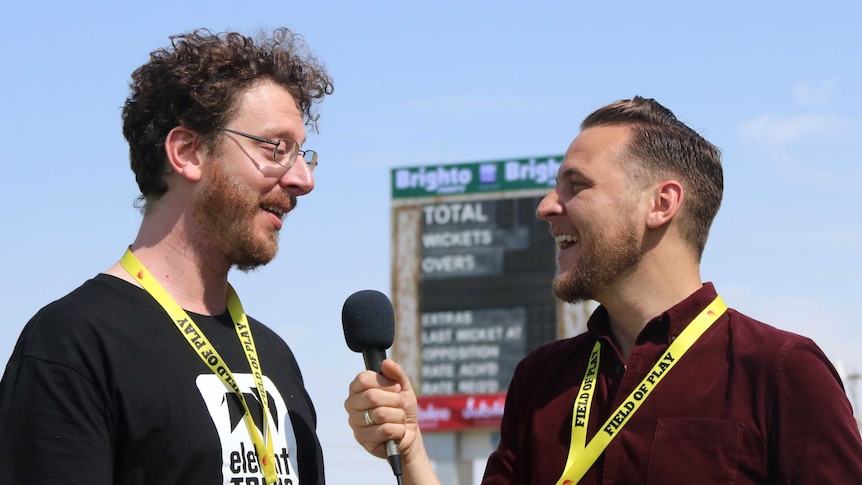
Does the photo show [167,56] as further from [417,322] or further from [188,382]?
[417,322]

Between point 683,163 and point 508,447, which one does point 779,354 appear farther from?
point 508,447

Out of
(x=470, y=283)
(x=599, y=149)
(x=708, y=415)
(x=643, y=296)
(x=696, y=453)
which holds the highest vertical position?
(x=470, y=283)

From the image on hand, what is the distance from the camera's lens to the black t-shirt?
3.15 meters

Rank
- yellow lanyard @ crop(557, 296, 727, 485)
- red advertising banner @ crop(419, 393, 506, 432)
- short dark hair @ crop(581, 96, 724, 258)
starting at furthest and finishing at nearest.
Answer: red advertising banner @ crop(419, 393, 506, 432) < short dark hair @ crop(581, 96, 724, 258) < yellow lanyard @ crop(557, 296, 727, 485)

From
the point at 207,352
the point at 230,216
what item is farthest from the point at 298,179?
the point at 207,352

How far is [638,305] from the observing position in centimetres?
387

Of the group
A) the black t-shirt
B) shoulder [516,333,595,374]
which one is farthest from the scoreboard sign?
the black t-shirt

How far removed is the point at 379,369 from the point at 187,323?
0.58m

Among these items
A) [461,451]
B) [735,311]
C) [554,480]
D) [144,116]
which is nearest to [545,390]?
[554,480]

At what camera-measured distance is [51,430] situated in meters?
3.15

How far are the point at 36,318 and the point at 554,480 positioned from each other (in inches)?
61.3

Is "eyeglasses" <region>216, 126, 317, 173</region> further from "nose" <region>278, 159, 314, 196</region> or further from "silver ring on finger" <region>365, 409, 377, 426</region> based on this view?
"silver ring on finger" <region>365, 409, 377, 426</region>

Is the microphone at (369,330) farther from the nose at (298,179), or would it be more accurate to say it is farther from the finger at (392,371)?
the nose at (298,179)

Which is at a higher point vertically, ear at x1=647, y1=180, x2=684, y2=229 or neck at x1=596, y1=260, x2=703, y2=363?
ear at x1=647, y1=180, x2=684, y2=229
